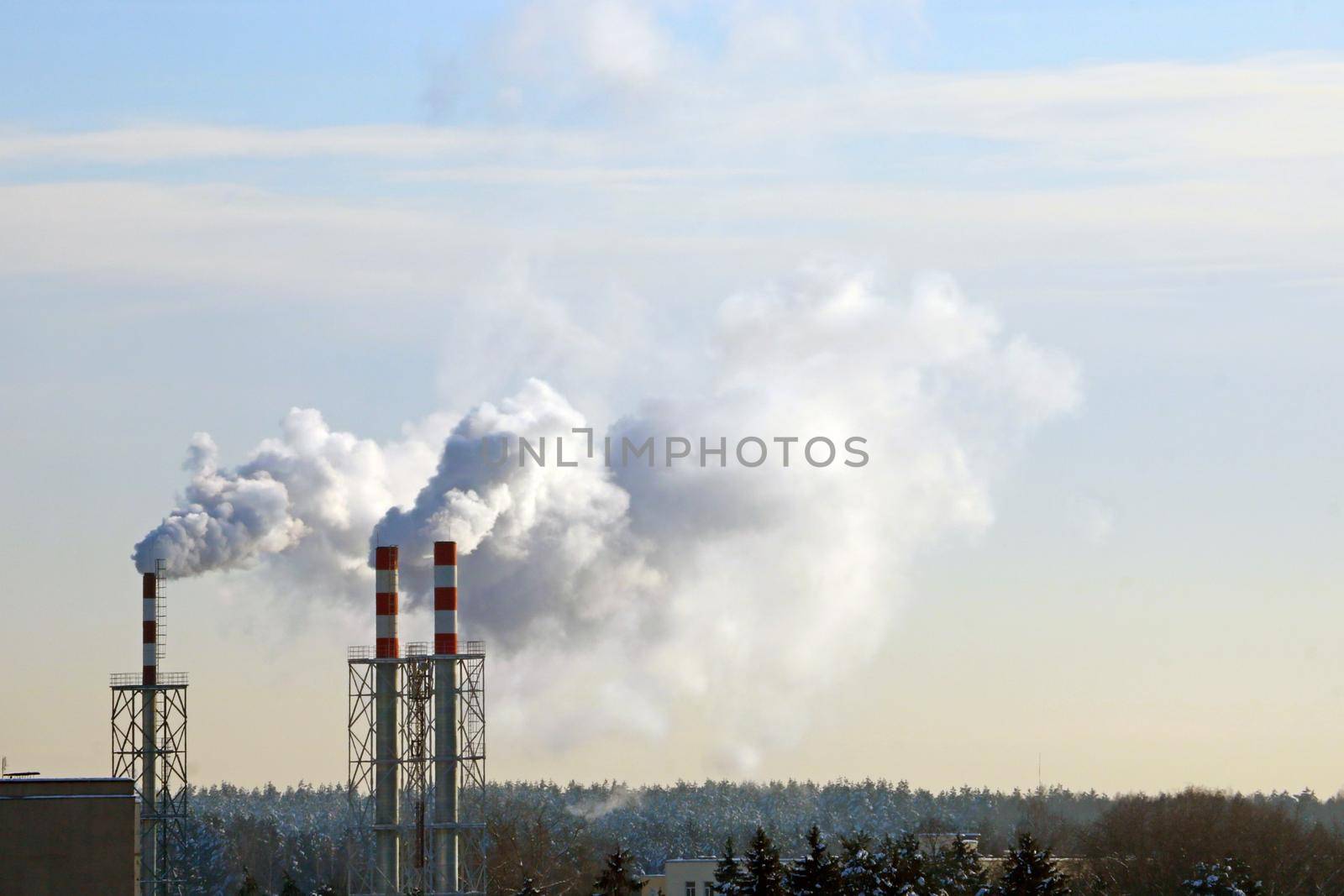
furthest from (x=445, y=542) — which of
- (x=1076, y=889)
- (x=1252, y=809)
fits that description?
(x=1252, y=809)

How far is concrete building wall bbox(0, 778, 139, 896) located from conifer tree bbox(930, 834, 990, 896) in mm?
26299

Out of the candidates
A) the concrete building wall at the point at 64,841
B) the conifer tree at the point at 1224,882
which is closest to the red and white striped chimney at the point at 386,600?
the concrete building wall at the point at 64,841

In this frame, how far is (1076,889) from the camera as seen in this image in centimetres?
8200

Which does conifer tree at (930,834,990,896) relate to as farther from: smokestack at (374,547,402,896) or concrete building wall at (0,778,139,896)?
concrete building wall at (0,778,139,896)

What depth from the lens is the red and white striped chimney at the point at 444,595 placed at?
7606 cm

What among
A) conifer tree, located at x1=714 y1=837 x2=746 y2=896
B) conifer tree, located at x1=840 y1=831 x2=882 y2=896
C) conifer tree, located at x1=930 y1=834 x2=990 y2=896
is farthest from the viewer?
conifer tree, located at x1=930 y1=834 x2=990 y2=896

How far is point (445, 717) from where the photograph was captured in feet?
250

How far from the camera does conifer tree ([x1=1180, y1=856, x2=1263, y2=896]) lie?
7112 centimetres

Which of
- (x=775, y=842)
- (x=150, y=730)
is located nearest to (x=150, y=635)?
(x=150, y=730)

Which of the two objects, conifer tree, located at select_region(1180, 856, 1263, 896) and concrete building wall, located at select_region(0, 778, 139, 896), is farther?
conifer tree, located at select_region(1180, 856, 1263, 896)

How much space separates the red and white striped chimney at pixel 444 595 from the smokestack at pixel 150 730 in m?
13.1

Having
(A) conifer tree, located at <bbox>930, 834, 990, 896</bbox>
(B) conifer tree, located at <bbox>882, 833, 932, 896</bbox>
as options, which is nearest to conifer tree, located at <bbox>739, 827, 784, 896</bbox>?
(B) conifer tree, located at <bbox>882, 833, 932, 896</bbox>

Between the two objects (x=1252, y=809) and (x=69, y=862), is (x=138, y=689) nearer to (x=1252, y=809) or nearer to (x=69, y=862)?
(x=69, y=862)

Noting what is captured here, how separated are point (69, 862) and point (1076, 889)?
1627 inches
